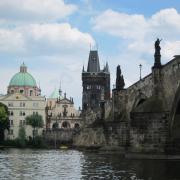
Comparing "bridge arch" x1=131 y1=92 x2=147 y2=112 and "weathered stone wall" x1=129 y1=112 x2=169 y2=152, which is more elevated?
"bridge arch" x1=131 y1=92 x2=147 y2=112

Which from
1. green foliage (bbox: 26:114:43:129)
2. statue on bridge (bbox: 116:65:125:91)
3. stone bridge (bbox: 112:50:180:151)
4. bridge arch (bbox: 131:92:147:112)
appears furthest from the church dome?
stone bridge (bbox: 112:50:180:151)

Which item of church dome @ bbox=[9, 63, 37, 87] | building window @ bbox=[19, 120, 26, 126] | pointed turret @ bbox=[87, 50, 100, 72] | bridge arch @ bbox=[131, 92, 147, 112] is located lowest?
bridge arch @ bbox=[131, 92, 147, 112]

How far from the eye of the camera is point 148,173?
1262 inches

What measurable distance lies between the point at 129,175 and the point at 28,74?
155376 millimetres

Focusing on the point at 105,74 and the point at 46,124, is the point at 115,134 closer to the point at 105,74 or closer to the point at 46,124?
the point at 46,124

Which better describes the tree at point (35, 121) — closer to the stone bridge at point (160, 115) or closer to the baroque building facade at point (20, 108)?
the baroque building facade at point (20, 108)

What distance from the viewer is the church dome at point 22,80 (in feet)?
589

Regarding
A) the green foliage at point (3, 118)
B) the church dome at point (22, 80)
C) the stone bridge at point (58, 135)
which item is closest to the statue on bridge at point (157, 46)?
the green foliage at point (3, 118)

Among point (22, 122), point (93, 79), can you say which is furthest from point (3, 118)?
point (93, 79)

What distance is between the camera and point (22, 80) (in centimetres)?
17950

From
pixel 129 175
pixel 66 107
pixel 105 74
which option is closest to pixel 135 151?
pixel 129 175

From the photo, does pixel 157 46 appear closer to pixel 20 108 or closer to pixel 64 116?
pixel 20 108

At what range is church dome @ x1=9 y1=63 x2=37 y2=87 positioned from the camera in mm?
179375

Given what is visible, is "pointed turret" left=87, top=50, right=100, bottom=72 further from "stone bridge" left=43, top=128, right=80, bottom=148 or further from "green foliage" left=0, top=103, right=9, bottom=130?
"green foliage" left=0, top=103, right=9, bottom=130
